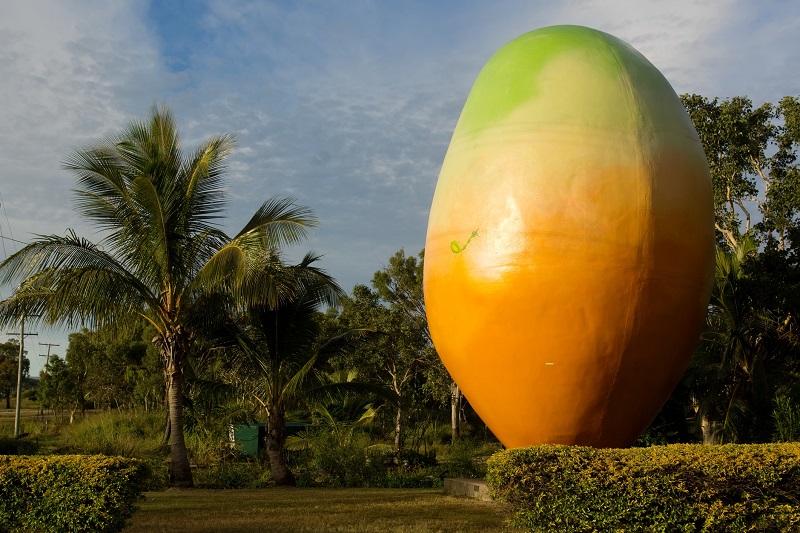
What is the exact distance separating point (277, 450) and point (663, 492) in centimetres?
1064

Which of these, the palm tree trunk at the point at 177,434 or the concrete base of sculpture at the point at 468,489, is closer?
the concrete base of sculpture at the point at 468,489

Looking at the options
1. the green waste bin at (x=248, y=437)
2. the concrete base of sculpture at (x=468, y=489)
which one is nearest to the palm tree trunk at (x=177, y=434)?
the concrete base of sculpture at (x=468, y=489)

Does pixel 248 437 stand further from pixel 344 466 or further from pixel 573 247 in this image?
pixel 573 247

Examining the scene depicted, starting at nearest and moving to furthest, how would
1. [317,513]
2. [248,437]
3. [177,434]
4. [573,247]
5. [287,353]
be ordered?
[573,247] → [317,513] → [177,434] → [287,353] → [248,437]

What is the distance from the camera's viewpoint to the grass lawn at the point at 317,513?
8.55 metres

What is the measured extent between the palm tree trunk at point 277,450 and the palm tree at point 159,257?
2001 mm

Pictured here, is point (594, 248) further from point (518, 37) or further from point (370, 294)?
point (370, 294)

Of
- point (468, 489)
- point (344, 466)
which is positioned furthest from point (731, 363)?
point (344, 466)

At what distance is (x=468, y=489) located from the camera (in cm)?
1101

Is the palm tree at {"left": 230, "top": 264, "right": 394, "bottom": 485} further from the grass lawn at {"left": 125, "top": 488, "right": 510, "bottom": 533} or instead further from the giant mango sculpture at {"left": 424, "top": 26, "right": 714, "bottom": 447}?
the giant mango sculpture at {"left": 424, "top": 26, "right": 714, "bottom": 447}

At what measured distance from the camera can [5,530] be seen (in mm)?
7641

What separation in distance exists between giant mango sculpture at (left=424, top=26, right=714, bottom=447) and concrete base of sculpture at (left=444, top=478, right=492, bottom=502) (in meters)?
1.61

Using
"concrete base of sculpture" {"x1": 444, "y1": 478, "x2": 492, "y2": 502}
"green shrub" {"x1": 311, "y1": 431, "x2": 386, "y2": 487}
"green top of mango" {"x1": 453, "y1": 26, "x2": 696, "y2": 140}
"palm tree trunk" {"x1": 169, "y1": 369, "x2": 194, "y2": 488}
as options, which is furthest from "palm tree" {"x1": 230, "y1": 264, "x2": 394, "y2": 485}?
"green top of mango" {"x1": 453, "y1": 26, "x2": 696, "y2": 140}

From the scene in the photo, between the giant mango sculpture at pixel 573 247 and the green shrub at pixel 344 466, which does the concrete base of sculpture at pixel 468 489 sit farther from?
the green shrub at pixel 344 466
